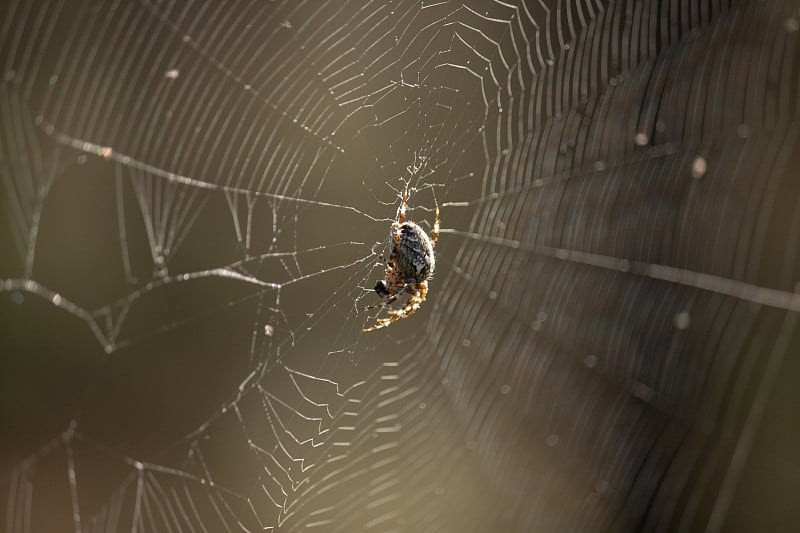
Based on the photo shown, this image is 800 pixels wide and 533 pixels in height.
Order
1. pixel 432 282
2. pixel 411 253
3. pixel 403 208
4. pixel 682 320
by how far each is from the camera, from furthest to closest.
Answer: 1. pixel 432 282
2. pixel 682 320
3. pixel 403 208
4. pixel 411 253

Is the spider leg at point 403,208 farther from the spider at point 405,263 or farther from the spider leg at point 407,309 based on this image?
the spider leg at point 407,309

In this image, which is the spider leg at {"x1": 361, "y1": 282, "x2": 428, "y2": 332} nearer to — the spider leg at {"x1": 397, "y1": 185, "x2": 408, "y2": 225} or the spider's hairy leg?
the spider's hairy leg

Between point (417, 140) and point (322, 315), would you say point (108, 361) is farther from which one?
point (417, 140)

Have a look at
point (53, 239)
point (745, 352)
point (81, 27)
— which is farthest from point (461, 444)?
point (81, 27)

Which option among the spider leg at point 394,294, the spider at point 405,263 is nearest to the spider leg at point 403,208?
the spider at point 405,263

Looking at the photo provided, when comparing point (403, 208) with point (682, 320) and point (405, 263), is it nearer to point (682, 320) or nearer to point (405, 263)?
point (405, 263)

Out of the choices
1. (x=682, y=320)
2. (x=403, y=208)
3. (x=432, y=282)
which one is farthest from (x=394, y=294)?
(x=682, y=320)

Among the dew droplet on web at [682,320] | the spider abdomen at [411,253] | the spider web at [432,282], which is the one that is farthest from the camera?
the dew droplet on web at [682,320]
